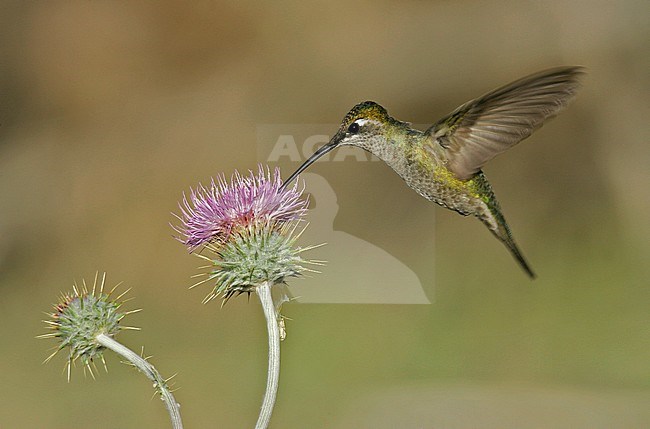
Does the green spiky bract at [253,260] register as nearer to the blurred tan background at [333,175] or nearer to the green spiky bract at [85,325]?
the green spiky bract at [85,325]

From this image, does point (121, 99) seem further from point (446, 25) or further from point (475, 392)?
point (475, 392)

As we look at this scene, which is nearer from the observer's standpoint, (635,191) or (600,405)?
(600,405)

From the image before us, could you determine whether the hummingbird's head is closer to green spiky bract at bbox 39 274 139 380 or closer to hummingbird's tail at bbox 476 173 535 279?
hummingbird's tail at bbox 476 173 535 279

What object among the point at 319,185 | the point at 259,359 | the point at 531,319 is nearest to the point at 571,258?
the point at 531,319

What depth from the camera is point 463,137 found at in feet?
5.97

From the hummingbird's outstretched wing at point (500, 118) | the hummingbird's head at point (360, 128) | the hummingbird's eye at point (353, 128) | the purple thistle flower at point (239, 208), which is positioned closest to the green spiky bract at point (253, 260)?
the purple thistle flower at point (239, 208)

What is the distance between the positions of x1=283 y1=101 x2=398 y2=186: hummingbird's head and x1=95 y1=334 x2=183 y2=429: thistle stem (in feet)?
1.70

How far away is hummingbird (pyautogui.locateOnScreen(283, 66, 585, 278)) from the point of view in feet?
5.16

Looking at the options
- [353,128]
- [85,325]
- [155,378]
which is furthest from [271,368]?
[353,128]

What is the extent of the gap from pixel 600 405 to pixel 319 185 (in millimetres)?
2533

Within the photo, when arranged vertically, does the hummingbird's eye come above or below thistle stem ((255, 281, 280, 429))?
above

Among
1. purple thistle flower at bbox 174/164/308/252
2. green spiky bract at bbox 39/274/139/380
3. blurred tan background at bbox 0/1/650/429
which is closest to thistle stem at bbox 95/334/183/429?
green spiky bract at bbox 39/274/139/380

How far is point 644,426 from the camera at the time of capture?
4.93 metres

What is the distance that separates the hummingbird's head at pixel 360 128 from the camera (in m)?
1.67
